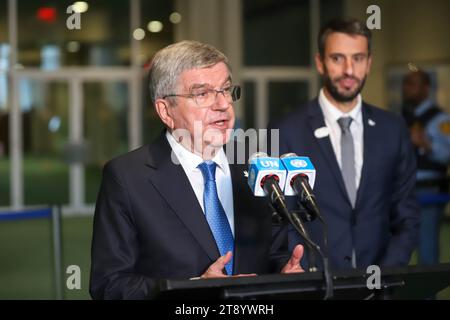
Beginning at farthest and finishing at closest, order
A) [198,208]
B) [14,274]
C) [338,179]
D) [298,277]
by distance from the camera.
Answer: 1. [14,274]
2. [338,179]
3. [198,208]
4. [298,277]

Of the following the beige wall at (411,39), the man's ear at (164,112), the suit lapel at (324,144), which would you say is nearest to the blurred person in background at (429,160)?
the beige wall at (411,39)

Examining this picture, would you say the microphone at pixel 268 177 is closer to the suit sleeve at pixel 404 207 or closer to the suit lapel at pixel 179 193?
the suit lapel at pixel 179 193

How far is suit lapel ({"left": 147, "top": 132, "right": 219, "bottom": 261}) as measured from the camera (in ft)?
7.11

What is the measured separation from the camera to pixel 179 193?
7.27 feet

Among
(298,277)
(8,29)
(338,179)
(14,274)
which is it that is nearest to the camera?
(298,277)

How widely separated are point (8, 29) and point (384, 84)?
616 cm

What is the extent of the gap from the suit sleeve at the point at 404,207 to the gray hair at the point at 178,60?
1198 mm

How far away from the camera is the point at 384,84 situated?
399 inches

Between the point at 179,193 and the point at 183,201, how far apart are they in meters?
0.03

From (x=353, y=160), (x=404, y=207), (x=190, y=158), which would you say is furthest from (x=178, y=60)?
(x=404, y=207)

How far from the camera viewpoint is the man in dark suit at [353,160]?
3.01 metres

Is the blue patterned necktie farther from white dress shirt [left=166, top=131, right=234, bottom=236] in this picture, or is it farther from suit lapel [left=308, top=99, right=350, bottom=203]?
suit lapel [left=308, top=99, right=350, bottom=203]
